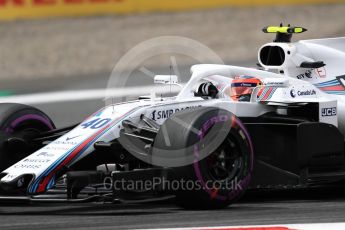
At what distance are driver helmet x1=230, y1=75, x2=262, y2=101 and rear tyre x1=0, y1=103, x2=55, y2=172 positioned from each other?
7.03ft

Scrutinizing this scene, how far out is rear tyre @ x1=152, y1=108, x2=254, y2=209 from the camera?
855 centimetres

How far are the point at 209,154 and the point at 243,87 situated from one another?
1.45 metres

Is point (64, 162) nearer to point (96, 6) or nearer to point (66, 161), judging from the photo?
point (66, 161)

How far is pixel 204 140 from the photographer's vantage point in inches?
339

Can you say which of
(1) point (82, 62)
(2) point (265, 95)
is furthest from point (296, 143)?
(1) point (82, 62)

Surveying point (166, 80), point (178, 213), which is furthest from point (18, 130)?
point (178, 213)

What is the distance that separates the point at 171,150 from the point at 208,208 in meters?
0.67

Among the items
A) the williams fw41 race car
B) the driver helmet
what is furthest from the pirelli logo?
the driver helmet

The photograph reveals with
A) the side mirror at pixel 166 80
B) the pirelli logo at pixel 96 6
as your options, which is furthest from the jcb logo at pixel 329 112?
the pirelli logo at pixel 96 6

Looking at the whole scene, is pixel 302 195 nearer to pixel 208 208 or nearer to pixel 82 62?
pixel 208 208

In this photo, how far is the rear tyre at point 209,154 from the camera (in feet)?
28.0

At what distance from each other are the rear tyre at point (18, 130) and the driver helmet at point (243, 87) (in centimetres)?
214

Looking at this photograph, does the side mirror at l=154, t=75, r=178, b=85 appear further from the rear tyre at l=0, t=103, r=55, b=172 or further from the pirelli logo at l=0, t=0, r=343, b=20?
the pirelli logo at l=0, t=0, r=343, b=20

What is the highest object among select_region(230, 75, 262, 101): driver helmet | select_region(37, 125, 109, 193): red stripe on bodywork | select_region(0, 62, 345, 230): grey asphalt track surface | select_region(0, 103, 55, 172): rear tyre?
select_region(230, 75, 262, 101): driver helmet
